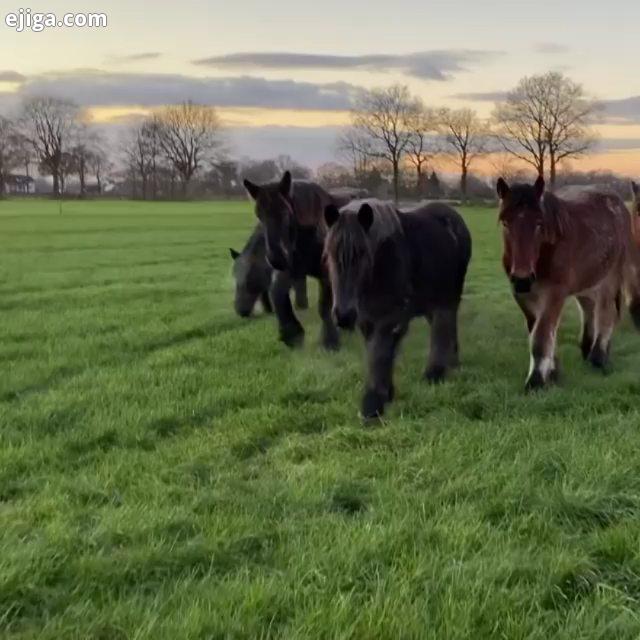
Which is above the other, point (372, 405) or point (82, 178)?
point (82, 178)

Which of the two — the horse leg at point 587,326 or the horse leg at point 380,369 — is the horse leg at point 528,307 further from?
the horse leg at point 380,369

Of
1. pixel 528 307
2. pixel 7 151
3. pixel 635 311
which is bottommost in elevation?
pixel 635 311

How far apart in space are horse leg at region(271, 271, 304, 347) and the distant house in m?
90.8

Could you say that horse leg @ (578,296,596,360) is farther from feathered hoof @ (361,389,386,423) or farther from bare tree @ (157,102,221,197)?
bare tree @ (157,102,221,197)

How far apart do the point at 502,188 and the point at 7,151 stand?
301 feet

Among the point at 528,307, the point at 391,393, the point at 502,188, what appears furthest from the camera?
the point at 528,307

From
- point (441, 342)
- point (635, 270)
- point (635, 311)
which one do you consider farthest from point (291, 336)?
point (635, 311)

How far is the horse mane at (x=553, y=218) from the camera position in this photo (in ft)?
24.2

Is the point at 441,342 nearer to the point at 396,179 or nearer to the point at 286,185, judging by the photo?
the point at 286,185

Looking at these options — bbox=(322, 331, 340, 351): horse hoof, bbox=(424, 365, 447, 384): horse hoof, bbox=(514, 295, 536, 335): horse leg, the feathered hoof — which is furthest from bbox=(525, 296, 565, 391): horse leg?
bbox=(322, 331, 340, 351): horse hoof

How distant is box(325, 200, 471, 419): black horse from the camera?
6.37 metres

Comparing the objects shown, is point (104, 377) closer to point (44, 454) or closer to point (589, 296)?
point (44, 454)

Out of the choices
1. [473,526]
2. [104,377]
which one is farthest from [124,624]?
[104,377]

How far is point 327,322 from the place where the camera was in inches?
369
